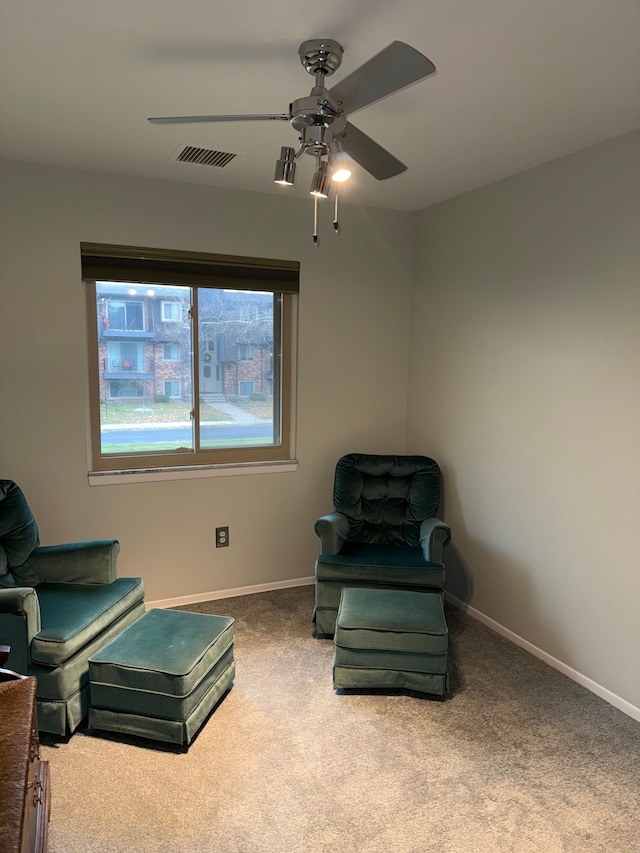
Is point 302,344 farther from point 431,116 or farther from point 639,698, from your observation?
point 639,698

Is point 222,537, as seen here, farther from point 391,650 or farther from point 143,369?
point 391,650

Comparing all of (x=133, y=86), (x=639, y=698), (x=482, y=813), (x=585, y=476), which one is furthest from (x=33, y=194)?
(x=639, y=698)

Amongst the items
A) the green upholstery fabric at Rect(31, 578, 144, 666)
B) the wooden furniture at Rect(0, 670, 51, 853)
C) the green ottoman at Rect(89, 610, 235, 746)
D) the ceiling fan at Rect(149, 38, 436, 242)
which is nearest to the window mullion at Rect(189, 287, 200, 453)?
the green upholstery fabric at Rect(31, 578, 144, 666)

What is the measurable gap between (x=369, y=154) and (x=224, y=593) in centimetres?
286

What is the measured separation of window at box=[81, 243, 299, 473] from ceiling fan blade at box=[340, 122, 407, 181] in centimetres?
174

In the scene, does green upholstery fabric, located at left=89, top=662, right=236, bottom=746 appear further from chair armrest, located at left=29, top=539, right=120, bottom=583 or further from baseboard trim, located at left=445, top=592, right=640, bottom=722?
baseboard trim, located at left=445, top=592, right=640, bottom=722

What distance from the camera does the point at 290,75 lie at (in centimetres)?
206

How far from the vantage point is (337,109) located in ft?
5.61

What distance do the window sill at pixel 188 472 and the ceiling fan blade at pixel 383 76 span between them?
2.44 meters

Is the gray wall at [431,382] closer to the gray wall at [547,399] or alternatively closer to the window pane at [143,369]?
the gray wall at [547,399]

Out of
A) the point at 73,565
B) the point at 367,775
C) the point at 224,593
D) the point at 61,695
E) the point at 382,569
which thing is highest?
the point at 73,565

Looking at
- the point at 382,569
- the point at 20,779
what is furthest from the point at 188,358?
the point at 20,779

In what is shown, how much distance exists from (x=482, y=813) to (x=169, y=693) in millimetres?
1240

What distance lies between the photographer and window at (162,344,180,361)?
3596 mm
